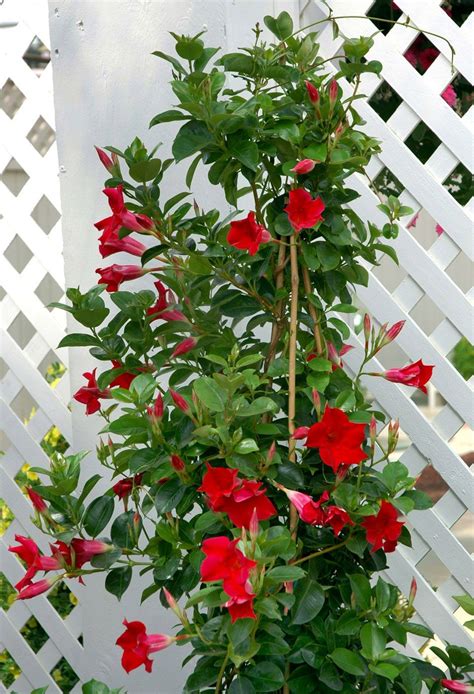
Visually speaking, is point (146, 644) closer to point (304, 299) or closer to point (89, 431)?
point (304, 299)

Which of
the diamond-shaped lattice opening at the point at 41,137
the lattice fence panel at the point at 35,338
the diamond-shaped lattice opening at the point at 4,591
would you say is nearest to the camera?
the lattice fence panel at the point at 35,338

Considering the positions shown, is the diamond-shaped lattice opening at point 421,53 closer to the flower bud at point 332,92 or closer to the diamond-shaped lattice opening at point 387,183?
the diamond-shaped lattice opening at point 387,183

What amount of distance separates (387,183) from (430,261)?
23 cm

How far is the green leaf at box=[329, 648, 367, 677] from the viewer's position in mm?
1172

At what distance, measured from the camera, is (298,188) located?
1256mm

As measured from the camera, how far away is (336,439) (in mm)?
1171

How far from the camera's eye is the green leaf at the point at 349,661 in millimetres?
1172

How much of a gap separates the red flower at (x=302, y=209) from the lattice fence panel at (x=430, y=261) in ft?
1.65

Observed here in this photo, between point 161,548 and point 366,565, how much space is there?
0.96 ft

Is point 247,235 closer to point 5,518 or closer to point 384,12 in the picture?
point 384,12

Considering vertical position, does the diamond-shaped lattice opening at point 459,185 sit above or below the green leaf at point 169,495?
above

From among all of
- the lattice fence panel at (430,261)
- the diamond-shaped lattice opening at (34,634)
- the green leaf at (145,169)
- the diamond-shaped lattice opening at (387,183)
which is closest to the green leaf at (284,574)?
the green leaf at (145,169)

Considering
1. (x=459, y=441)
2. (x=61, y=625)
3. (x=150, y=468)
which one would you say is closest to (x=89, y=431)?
(x=61, y=625)

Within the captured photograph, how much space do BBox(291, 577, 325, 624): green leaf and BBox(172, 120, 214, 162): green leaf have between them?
23.0 inches
